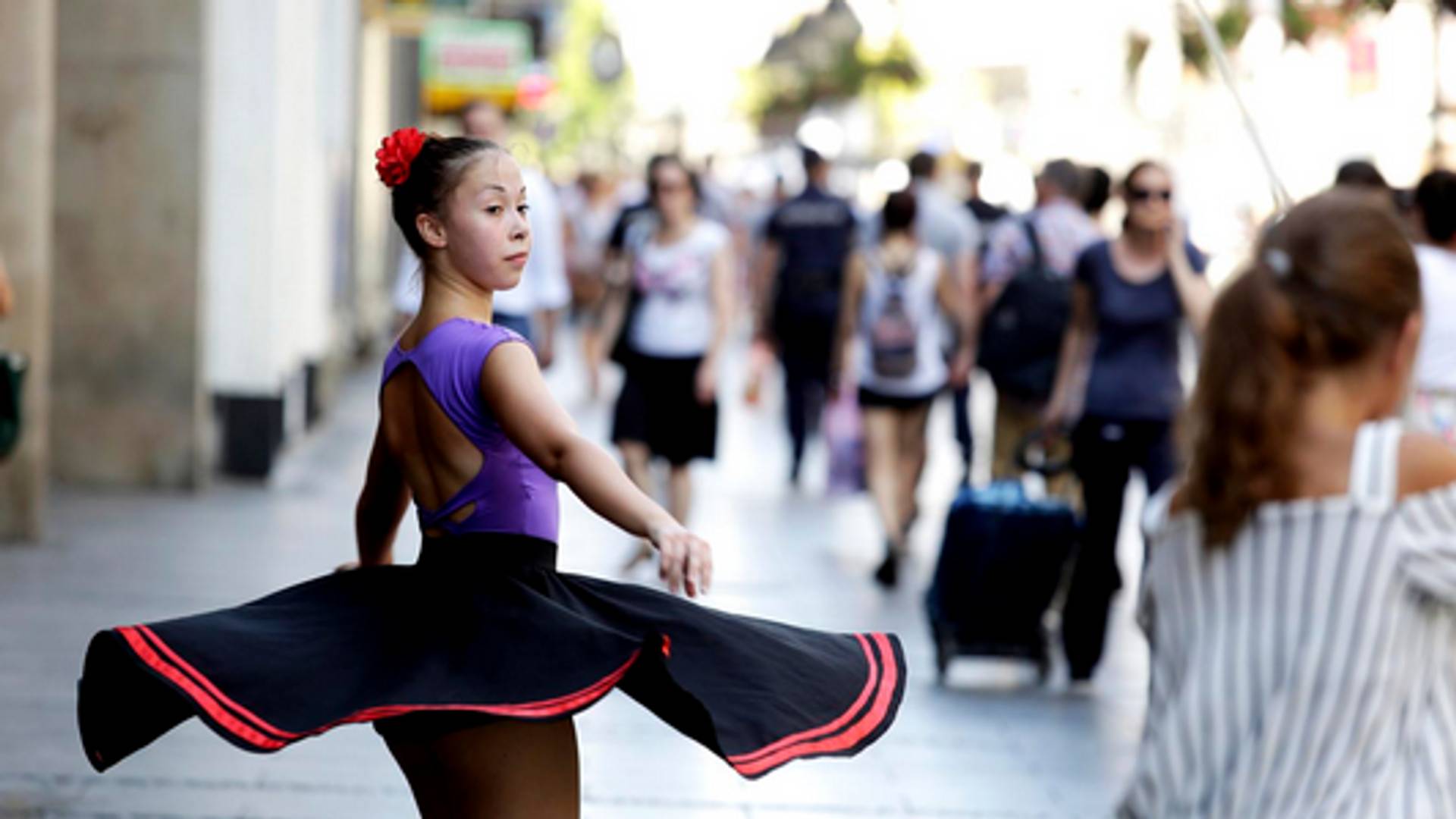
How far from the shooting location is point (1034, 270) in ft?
33.7

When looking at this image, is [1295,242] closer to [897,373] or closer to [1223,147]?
[897,373]

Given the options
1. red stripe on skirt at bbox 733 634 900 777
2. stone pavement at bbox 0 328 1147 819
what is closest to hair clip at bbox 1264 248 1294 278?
red stripe on skirt at bbox 733 634 900 777

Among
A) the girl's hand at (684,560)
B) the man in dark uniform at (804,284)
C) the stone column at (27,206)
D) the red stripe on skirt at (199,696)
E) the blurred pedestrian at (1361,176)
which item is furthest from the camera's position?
the man in dark uniform at (804,284)

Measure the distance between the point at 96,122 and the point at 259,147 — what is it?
901 millimetres

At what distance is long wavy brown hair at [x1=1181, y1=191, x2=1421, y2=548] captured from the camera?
266 cm

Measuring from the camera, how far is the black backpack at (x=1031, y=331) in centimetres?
1023

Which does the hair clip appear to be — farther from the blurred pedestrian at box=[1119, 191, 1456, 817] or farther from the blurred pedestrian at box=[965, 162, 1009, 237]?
the blurred pedestrian at box=[965, 162, 1009, 237]

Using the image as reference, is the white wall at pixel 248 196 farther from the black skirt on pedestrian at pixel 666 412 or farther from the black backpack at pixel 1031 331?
the black backpack at pixel 1031 331

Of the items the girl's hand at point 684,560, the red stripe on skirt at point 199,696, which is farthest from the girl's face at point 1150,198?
the red stripe on skirt at point 199,696

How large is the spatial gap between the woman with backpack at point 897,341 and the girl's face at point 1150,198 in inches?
98.5

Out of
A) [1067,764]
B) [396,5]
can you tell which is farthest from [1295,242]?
[396,5]

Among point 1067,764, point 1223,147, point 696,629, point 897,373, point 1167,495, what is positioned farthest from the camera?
point 1223,147

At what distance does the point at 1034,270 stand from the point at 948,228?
3170 mm

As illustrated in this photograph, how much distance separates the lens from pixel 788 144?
4212 centimetres
